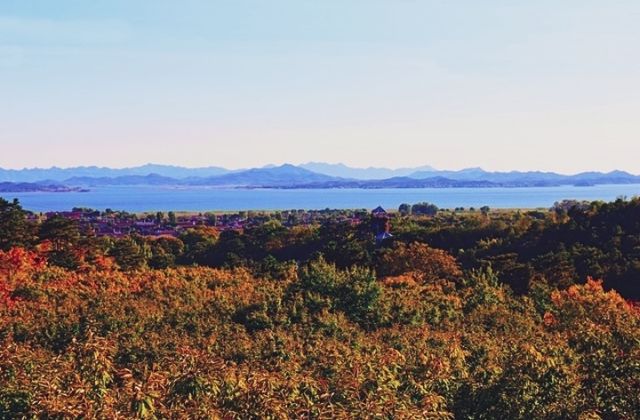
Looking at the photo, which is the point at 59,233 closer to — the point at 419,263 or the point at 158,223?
the point at 419,263

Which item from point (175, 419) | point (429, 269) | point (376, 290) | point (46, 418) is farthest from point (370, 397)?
point (429, 269)

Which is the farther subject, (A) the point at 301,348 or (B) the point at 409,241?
(B) the point at 409,241

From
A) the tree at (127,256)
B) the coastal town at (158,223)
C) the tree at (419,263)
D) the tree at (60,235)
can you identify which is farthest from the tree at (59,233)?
the coastal town at (158,223)

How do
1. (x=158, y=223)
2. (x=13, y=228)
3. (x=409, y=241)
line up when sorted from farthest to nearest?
(x=158, y=223), (x=409, y=241), (x=13, y=228)

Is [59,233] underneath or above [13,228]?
underneath

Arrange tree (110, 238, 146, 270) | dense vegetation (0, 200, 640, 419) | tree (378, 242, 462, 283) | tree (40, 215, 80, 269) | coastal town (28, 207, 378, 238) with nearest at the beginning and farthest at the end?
dense vegetation (0, 200, 640, 419), tree (40, 215, 80, 269), tree (378, 242, 462, 283), tree (110, 238, 146, 270), coastal town (28, 207, 378, 238)

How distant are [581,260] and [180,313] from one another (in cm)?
2538

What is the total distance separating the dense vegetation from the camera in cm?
914

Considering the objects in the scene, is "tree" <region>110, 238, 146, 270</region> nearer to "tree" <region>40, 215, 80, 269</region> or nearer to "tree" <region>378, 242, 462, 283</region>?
"tree" <region>40, 215, 80, 269</region>

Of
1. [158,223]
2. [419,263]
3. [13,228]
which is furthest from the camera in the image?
[158,223]

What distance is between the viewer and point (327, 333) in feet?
63.9

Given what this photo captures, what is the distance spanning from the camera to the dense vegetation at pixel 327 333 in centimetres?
914

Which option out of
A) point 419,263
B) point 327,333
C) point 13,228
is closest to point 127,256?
point 13,228

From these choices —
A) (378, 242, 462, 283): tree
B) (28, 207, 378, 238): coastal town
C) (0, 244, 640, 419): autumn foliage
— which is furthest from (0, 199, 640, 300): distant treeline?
(28, 207, 378, 238): coastal town
